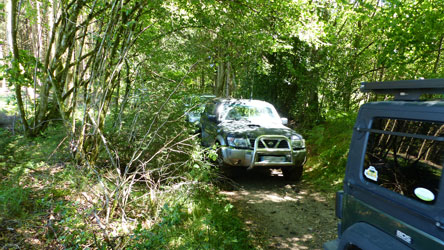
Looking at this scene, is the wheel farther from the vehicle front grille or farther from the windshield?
the windshield

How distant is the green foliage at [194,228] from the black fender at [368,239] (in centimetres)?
131

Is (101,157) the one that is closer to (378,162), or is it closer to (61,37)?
(61,37)

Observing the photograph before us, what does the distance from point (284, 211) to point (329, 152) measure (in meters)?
2.95

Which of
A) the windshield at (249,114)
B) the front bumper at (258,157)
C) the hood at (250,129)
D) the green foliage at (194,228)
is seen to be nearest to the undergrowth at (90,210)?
the green foliage at (194,228)

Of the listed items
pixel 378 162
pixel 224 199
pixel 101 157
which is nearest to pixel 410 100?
pixel 378 162

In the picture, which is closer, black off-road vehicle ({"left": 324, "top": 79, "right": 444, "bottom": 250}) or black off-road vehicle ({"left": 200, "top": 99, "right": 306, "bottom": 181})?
black off-road vehicle ({"left": 324, "top": 79, "right": 444, "bottom": 250})

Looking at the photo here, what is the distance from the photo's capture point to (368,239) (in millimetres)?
1993

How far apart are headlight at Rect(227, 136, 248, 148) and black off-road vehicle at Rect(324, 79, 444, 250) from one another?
10.5 feet

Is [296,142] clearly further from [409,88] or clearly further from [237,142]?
[409,88]

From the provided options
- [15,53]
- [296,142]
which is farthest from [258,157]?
[15,53]

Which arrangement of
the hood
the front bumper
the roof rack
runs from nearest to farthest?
the roof rack → the front bumper → the hood

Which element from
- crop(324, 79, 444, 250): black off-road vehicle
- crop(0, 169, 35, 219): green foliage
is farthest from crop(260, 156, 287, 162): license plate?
crop(0, 169, 35, 219): green foliage

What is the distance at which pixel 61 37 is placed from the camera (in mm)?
4891

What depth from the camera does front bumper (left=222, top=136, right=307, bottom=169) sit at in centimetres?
539
